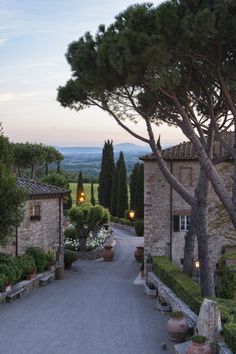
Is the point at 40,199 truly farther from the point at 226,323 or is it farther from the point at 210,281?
the point at 226,323

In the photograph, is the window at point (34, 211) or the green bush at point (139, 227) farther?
the green bush at point (139, 227)

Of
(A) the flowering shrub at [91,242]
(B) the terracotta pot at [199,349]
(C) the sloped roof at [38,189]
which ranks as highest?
(C) the sloped roof at [38,189]

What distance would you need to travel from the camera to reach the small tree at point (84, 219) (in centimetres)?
3772

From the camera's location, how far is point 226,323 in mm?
12883

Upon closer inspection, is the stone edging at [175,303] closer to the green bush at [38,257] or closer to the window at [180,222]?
the window at [180,222]

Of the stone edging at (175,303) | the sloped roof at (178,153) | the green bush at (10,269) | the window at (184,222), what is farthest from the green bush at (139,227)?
the green bush at (10,269)

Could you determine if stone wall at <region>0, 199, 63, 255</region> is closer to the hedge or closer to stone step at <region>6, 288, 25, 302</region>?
stone step at <region>6, 288, 25, 302</region>

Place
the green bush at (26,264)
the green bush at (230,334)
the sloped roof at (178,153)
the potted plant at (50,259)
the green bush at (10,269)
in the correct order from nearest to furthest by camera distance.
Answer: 1. the green bush at (230,334)
2. the green bush at (10,269)
3. the green bush at (26,264)
4. the sloped roof at (178,153)
5. the potted plant at (50,259)

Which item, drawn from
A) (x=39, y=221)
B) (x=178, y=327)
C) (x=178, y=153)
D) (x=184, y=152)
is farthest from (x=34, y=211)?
(x=178, y=327)

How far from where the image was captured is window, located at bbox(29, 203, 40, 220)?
27.4 metres

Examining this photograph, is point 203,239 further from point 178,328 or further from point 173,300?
point 178,328

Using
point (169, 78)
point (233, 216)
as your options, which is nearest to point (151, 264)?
point (233, 216)

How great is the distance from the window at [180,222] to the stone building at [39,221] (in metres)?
6.43

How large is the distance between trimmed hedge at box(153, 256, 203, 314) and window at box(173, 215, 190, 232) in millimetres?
3148
